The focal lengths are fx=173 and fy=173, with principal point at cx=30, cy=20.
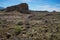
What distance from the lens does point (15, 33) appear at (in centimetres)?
1379

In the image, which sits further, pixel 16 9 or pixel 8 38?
pixel 16 9

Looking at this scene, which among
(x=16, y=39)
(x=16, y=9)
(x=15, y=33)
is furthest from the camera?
(x=16, y=9)

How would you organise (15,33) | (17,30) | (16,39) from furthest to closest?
(17,30) → (15,33) → (16,39)

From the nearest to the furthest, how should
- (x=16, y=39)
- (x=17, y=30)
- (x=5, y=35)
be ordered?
(x=16, y=39) → (x=5, y=35) → (x=17, y=30)

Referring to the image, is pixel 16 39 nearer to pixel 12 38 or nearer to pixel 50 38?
pixel 12 38

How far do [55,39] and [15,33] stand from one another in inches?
141

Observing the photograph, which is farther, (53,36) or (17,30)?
(17,30)

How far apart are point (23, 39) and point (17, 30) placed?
3162mm

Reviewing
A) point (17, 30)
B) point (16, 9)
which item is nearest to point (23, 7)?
point (16, 9)

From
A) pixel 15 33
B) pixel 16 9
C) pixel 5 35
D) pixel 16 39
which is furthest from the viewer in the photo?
pixel 16 9

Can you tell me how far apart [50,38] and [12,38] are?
262cm

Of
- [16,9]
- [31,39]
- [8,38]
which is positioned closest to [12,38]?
[8,38]

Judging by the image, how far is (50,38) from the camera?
460 inches

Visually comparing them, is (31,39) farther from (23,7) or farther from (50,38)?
(23,7)
